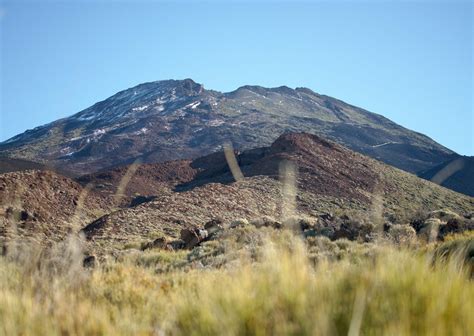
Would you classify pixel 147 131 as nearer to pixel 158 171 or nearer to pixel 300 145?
pixel 158 171

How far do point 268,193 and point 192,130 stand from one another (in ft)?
230

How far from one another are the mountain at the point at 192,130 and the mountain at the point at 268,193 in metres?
35.8

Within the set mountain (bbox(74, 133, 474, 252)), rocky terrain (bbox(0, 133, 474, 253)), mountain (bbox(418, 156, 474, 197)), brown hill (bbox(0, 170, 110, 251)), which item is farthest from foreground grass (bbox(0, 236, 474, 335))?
mountain (bbox(418, 156, 474, 197))

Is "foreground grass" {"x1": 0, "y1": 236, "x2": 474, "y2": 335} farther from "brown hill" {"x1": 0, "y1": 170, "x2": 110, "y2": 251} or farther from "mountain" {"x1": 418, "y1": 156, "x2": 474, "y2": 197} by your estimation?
"mountain" {"x1": 418, "y1": 156, "x2": 474, "y2": 197}

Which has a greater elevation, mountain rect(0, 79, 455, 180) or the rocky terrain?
mountain rect(0, 79, 455, 180)

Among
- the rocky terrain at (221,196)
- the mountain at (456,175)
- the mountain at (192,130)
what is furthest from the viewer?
the mountain at (192,130)

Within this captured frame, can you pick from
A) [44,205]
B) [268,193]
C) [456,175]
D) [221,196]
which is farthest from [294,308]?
[456,175]

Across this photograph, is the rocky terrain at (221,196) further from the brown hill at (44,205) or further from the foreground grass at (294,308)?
the foreground grass at (294,308)

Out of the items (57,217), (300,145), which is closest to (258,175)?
(300,145)

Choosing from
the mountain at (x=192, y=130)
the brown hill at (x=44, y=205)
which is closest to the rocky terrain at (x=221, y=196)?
the brown hill at (x=44, y=205)

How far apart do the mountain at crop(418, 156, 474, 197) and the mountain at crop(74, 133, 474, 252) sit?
3000cm

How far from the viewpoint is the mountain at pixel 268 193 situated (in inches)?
1117

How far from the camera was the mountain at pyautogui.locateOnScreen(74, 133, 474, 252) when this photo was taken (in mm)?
28375

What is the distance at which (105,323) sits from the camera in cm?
367
